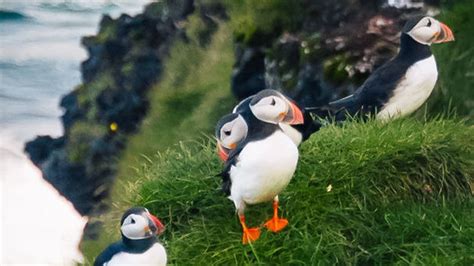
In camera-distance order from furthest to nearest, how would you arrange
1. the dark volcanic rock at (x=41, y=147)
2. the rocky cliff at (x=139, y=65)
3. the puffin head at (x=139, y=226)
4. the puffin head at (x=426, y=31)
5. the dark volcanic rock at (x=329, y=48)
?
the dark volcanic rock at (x=41, y=147), the rocky cliff at (x=139, y=65), the dark volcanic rock at (x=329, y=48), the puffin head at (x=426, y=31), the puffin head at (x=139, y=226)

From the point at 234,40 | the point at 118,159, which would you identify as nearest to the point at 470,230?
the point at 234,40

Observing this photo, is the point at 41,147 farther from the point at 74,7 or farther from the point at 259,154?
the point at 259,154

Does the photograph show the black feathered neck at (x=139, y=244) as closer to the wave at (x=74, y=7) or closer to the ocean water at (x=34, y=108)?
the ocean water at (x=34, y=108)

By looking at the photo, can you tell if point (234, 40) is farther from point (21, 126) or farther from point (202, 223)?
point (202, 223)

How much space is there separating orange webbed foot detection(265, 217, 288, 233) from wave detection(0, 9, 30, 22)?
369 centimetres

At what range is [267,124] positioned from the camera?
3070mm

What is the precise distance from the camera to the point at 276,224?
3314 mm

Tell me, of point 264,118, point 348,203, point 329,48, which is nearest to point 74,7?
point 329,48

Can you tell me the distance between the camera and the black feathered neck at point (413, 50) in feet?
13.0

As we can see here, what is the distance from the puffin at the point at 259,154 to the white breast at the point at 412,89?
98cm

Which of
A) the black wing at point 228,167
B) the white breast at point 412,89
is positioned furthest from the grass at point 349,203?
the black wing at point 228,167

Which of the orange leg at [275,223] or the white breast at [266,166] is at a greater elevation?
the white breast at [266,166]

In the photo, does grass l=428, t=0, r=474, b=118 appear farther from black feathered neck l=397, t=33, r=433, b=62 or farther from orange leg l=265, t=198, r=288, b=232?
orange leg l=265, t=198, r=288, b=232

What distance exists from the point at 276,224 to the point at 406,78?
1007 mm
